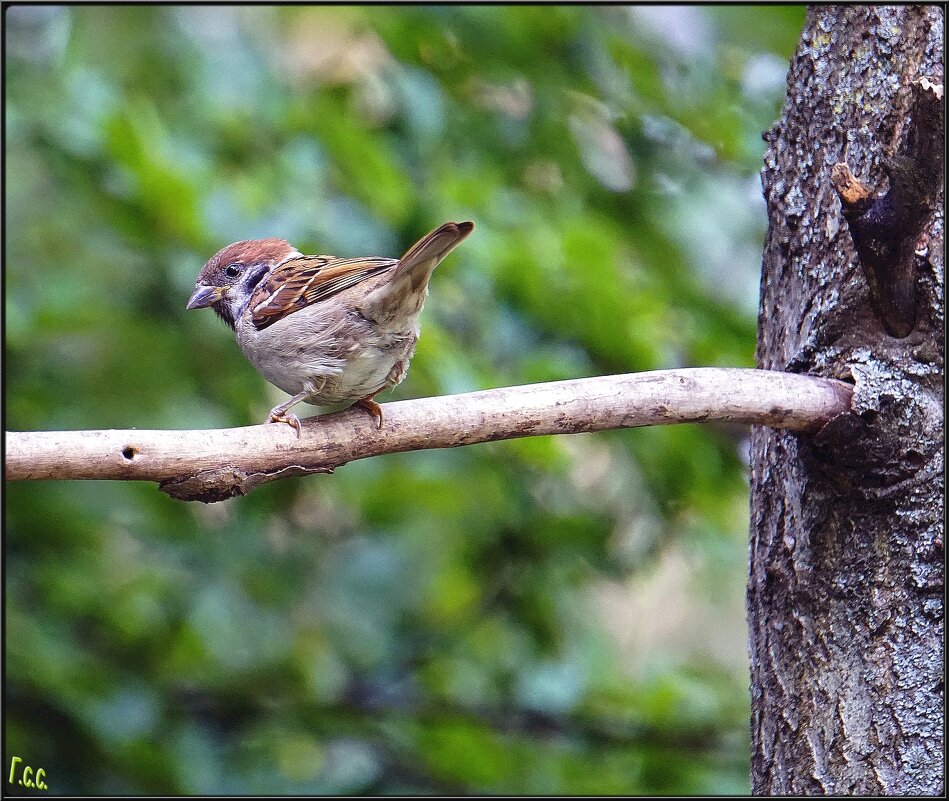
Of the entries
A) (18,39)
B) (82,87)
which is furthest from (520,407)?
(18,39)

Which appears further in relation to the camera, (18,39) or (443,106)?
(18,39)

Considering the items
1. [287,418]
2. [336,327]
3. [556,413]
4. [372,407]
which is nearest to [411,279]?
[336,327]

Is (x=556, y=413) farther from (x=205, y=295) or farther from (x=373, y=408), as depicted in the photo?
(x=205, y=295)

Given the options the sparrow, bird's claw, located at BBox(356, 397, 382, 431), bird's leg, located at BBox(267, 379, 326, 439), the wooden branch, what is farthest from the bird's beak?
the wooden branch

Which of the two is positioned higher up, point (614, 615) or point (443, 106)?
point (443, 106)

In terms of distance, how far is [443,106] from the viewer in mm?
3949

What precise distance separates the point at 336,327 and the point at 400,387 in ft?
3.89

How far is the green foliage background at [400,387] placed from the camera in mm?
3576

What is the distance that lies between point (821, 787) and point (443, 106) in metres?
2.77

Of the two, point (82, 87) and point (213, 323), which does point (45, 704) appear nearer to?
point (213, 323)

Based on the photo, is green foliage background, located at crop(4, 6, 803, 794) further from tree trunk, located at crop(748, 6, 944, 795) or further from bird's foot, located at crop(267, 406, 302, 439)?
tree trunk, located at crop(748, 6, 944, 795)

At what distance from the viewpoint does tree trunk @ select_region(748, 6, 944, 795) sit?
2289 mm

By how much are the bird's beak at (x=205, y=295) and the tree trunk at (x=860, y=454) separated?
1.82 metres

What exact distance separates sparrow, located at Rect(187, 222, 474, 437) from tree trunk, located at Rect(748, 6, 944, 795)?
3.44 ft
